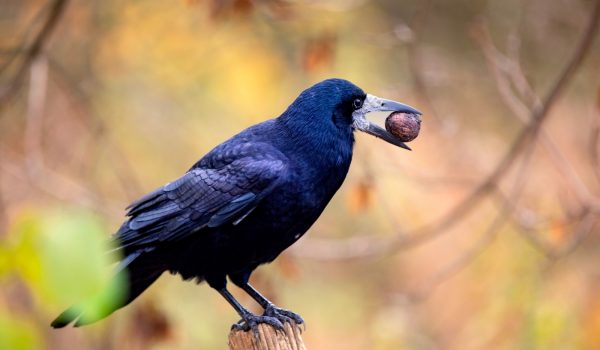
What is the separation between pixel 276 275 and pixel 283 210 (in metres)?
3.08

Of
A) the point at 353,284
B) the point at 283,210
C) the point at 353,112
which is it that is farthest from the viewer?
the point at 353,284

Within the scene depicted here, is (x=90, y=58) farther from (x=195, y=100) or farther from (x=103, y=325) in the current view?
(x=103, y=325)

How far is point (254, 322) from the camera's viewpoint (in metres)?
3.59

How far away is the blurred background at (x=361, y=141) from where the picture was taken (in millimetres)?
5227

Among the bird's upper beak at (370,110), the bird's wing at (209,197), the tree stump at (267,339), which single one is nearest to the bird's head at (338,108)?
the bird's upper beak at (370,110)

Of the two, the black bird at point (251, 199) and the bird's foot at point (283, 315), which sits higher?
the black bird at point (251, 199)

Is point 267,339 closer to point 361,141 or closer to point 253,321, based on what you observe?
point 253,321

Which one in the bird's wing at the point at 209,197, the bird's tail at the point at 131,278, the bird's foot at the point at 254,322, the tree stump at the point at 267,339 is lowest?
the tree stump at the point at 267,339

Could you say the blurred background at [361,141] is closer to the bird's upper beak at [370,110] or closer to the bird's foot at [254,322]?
the bird's upper beak at [370,110]

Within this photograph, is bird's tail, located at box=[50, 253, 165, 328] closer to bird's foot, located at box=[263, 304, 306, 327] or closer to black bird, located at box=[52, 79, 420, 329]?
black bird, located at box=[52, 79, 420, 329]

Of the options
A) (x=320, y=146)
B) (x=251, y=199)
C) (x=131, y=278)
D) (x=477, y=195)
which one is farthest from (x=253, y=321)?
(x=477, y=195)

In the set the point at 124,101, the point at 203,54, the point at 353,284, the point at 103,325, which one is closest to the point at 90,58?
the point at 124,101

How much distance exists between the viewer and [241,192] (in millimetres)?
3717

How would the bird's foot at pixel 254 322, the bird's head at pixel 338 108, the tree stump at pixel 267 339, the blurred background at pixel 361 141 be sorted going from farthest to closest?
the blurred background at pixel 361 141 < the bird's head at pixel 338 108 < the bird's foot at pixel 254 322 < the tree stump at pixel 267 339
